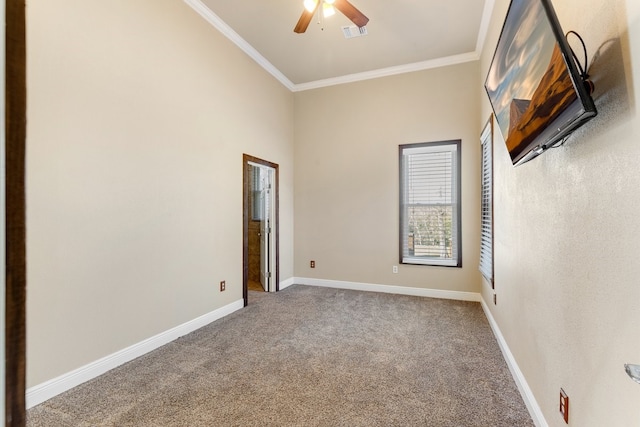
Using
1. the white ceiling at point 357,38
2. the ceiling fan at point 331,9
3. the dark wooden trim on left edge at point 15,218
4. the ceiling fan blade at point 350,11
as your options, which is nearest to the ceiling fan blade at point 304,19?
the ceiling fan at point 331,9

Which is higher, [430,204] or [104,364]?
[430,204]

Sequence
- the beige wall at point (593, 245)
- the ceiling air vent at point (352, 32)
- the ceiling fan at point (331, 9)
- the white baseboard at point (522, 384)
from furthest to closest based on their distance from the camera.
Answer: the ceiling air vent at point (352, 32) → the ceiling fan at point (331, 9) → the white baseboard at point (522, 384) → the beige wall at point (593, 245)

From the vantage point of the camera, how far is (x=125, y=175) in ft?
8.19

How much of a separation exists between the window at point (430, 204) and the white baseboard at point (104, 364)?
2.93 metres

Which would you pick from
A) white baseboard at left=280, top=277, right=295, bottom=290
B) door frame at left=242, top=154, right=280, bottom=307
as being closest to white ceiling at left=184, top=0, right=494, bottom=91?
door frame at left=242, top=154, right=280, bottom=307

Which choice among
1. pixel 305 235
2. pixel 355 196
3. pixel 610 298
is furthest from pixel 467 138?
pixel 610 298

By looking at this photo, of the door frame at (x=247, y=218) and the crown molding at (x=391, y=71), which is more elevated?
the crown molding at (x=391, y=71)

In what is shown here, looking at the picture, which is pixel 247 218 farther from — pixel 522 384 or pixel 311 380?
pixel 522 384

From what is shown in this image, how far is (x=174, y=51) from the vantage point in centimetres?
296

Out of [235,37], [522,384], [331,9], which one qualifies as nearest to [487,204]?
[522,384]

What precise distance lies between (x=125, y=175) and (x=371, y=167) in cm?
328

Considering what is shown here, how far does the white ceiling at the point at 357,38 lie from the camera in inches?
127

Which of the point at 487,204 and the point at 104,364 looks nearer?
the point at 104,364

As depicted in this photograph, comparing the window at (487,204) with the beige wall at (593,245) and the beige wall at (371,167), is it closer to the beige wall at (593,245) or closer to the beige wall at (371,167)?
the beige wall at (371,167)
